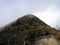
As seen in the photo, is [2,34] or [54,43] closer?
[54,43]

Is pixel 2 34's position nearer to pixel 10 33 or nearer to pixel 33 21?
pixel 10 33

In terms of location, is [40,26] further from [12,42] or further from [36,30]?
[12,42]

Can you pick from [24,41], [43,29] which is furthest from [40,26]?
[24,41]

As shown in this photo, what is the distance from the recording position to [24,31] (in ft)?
56.3

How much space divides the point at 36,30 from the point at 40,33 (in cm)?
34

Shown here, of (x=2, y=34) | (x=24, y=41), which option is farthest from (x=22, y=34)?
(x=2, y=34)

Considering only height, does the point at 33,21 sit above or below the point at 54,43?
above

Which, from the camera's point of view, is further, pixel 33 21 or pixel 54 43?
pixel 33 21

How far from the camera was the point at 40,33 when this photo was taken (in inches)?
671

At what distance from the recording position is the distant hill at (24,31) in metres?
16.9

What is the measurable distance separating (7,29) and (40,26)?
2.32 m

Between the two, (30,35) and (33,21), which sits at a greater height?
(33,21)

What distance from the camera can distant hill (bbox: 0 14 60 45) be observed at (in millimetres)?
16906

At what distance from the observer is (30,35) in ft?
55.7
